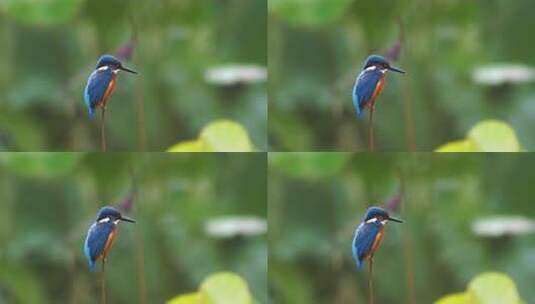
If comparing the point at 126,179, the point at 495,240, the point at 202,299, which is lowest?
the point at 202,299

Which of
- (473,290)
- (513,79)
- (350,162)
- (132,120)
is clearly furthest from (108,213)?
(513,79)

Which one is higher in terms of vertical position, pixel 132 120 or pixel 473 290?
pixel 132 120

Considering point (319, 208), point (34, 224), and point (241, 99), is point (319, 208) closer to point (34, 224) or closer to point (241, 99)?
point (241, 99)

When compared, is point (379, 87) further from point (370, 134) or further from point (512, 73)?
point (512, 73)

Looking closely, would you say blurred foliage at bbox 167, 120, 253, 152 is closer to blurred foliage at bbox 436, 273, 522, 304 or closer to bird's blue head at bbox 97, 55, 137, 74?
bird's blue head at bbox 97, 55, 137, 74

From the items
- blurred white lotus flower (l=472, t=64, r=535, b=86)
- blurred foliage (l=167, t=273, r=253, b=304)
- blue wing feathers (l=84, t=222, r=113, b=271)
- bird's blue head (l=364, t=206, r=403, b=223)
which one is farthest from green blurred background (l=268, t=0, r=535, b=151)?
blue wing feathers (l=84, t=222, r=113, b=271)

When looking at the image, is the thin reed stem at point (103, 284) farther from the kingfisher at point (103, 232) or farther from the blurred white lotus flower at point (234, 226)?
the blurred white lotus flower at point (234, 226)
